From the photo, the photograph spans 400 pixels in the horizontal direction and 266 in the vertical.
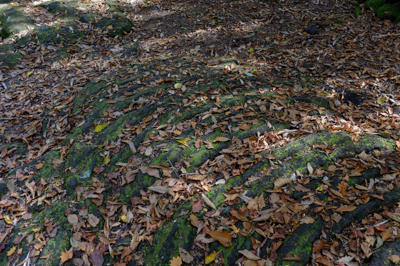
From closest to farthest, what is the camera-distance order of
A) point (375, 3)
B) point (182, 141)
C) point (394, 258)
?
point (394, 258), point (182, 141), point (375, 3)

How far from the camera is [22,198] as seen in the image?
3.08 meters

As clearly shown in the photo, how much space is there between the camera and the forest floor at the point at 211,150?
2.21m

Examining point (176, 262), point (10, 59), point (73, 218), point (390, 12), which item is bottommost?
point (73, 218)

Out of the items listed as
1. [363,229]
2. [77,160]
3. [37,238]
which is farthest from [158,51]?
[363,229]

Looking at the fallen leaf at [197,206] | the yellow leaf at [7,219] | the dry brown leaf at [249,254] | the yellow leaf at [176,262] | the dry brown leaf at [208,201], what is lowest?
the yellow leaf at [7,219]

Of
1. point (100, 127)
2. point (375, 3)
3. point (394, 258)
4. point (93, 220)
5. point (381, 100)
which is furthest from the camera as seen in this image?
point (375, 3)

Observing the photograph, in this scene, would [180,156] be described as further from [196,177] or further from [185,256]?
[185,256]

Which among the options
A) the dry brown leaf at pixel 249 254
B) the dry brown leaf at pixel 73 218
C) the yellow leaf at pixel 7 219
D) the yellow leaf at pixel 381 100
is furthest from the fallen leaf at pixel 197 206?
the yellow leaf at pixel 381 100

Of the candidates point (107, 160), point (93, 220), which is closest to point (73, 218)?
point (93, 220)

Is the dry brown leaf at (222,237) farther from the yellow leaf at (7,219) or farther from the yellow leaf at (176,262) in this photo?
the yellow leaf at (7,219)

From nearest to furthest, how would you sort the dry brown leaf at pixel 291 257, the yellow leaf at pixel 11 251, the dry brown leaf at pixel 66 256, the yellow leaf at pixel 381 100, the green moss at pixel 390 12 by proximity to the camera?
the dry brown leaf at pixel 291 257
the dry brown leaf at pixel 66 256
the yellow leaf at pixel 11 251
the yellow leaf at pixel 381 100
the green moss at pixel 390 12

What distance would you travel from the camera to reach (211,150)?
2.96 metres

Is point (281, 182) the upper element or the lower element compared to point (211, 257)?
upper

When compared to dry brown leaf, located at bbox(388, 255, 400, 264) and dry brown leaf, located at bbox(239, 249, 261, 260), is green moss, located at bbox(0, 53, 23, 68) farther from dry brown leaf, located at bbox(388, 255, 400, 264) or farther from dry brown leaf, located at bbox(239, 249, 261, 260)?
dry brown leaf, located at bbox(388, 255, 400, 264)
